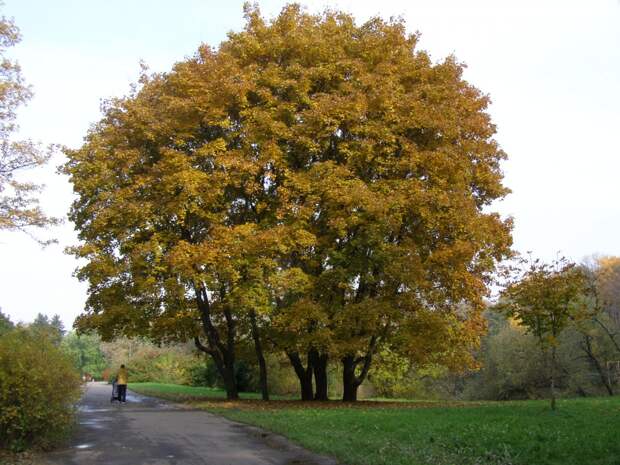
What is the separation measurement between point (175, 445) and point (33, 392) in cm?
281

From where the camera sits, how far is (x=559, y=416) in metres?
13.3

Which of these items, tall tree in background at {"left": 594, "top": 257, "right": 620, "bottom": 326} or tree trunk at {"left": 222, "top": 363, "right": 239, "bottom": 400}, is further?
tall tree in background at {"left": 594, "top": 257, "right": 620, "bottom": 326}

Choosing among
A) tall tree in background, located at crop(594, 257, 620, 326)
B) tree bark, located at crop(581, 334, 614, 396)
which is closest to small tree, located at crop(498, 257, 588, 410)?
tree bark, located at crop(581, 334, 614, 396)

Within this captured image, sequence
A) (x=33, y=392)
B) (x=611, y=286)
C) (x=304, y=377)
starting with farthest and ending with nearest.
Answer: (x=611, y=286), (x=304, y=377), (x=33, y=392)

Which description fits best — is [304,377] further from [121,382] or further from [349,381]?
[121,382]

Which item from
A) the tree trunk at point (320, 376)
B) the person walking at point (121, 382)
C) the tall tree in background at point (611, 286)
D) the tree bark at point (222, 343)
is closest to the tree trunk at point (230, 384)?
the tree bark at point (222, 343)

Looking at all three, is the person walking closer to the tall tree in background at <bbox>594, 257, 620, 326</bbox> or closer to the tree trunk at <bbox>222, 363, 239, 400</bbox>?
the tree trunk at <bbox>222, 363, 239, 400</bbox>

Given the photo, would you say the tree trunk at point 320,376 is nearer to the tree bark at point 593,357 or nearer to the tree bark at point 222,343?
the tree bark at point 222,343

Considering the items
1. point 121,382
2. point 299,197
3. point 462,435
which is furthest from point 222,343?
point 462,435

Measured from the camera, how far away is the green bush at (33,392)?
9594 mm

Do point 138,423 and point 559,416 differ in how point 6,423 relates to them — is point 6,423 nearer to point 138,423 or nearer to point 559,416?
point 138,423

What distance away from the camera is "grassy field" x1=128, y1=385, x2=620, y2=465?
8734 millimetres

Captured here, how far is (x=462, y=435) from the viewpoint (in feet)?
35.0

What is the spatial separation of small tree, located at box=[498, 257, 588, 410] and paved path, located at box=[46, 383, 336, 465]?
8.06m
